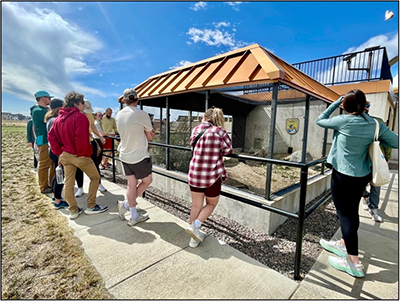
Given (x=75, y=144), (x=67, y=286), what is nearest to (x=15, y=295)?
(x=67, y=286)

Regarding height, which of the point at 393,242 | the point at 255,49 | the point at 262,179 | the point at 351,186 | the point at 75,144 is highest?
the point at 255,49

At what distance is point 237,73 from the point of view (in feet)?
9.55

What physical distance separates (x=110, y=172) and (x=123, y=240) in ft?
12.7

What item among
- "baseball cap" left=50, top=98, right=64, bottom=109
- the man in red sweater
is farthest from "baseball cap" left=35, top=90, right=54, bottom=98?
the man in red sweater

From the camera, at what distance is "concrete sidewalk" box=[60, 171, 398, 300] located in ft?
5.41

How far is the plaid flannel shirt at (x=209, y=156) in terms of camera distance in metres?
2.01

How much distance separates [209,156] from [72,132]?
72.8 inches

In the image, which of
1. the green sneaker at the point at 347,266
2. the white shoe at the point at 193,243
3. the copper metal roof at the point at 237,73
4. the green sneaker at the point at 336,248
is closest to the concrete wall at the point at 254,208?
the green sneaker at the point at 336,248

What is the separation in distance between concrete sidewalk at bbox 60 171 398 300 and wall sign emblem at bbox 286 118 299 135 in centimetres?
455

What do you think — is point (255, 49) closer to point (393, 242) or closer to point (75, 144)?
point (75, 144)

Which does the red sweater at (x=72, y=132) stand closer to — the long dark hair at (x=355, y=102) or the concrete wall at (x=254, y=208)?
the concrete wall at (x=254, y=208)

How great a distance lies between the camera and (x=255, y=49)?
3.13m

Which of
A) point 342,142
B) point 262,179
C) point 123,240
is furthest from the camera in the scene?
point 262,179

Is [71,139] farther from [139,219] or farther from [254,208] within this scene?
[254,208]
